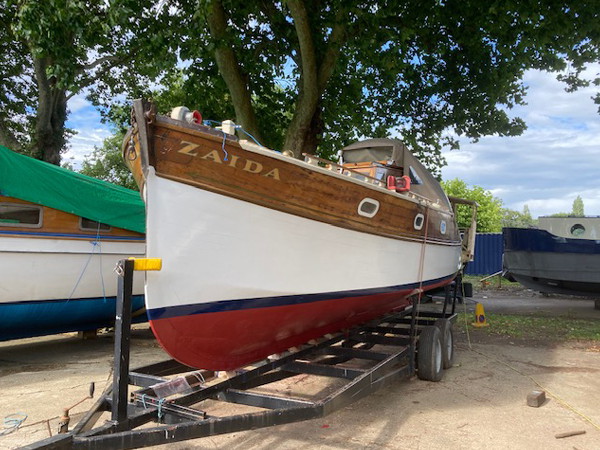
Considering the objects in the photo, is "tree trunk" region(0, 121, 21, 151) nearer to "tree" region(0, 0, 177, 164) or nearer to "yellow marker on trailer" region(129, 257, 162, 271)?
"tree" region(0, 0, 177, 164)

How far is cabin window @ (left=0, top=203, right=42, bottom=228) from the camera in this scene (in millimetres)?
6066

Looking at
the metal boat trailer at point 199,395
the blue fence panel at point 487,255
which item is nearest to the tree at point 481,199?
the blue fence panel at point 487,255

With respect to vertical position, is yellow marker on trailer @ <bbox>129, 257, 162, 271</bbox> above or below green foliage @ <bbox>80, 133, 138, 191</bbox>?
below

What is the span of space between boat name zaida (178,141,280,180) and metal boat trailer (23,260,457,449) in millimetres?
877

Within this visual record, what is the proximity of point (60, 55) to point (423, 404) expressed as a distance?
24.7 ft

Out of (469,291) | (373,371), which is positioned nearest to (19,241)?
Result: (373,371)

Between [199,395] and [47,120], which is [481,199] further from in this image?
[199,395]

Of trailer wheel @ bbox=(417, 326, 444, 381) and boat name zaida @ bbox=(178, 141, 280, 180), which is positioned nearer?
boat name zaida @ bbox=(178, 141, 280, 180)

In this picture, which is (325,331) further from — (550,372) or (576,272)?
(576,272)

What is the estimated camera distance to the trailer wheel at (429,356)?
531 cm

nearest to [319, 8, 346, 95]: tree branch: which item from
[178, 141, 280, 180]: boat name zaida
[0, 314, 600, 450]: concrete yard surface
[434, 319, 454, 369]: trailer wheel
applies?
[434, 319, 454, 369]: trailer wheel

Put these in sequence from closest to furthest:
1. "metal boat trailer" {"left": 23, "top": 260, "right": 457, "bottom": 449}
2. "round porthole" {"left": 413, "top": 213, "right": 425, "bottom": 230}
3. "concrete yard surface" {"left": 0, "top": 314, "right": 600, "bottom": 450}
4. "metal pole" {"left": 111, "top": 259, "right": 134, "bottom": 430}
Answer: "metal boat trailer" {"left": 23, "top": 260, "right": 457, "bottom": 449}
"metal pole" {"left": 111, "top": 259, "right": 134, "bottom": 430}
"concrete yard surface" {"left": 0, "top": 314, "right": 600, "bottom": 450}
"round porthole" {"left": 413, "top": 213, "right": 425, "bottom": 230}

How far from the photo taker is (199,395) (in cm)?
362

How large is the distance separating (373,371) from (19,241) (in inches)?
186
